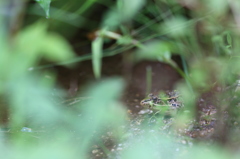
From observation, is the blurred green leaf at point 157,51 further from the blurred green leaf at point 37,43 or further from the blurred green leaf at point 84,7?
the blurred green leaf at point 37,43

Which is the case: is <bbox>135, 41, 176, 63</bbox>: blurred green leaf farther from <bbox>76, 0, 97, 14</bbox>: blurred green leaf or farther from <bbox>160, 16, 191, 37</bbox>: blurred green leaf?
<bbox>76, 0, 97, 14</bbox>: blurred green leaf

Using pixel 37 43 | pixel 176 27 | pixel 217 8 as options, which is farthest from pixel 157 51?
pixel 37 43

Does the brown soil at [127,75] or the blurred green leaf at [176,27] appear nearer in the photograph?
the brown soil at [127,75]

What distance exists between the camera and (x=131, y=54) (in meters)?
1.30

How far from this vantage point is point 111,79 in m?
1.15

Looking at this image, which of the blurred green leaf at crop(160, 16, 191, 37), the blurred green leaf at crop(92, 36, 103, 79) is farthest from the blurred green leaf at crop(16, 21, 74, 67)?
the blurred green leaf at crop(160, 16, 191, 37)

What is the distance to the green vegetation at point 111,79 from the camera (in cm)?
72

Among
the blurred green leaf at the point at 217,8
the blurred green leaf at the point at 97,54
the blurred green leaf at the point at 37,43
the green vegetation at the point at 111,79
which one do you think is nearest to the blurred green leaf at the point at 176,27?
the green vegetation at the point at 111,79

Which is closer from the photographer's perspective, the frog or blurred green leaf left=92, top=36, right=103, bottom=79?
the frog

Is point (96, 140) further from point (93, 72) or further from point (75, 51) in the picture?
point (75, 51)

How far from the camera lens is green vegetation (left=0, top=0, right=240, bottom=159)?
0.72 m

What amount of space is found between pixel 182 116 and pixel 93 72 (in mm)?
459

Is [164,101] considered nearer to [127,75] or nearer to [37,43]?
[127,75]

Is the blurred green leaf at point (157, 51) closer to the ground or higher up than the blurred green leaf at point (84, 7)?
closer to the ground
